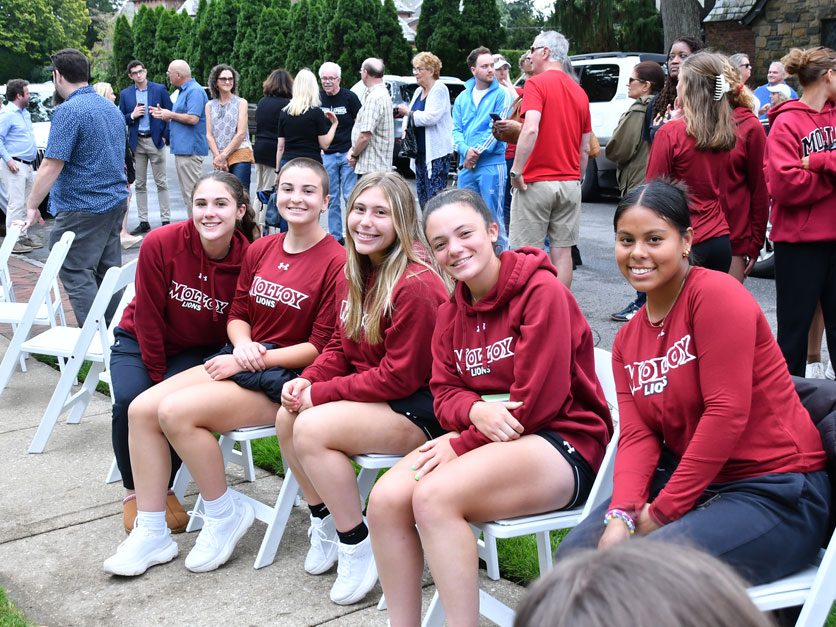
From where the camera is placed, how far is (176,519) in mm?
3916

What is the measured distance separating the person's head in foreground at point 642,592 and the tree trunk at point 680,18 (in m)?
20.6

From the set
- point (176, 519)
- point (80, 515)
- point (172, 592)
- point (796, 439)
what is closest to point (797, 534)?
point (796, 439)

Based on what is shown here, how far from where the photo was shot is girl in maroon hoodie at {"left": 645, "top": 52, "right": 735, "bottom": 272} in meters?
4.57

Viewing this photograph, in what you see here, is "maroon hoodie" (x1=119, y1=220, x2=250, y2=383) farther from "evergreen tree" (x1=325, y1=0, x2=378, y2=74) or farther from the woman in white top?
"evergreen tree" (x1=325, y1=0, x2=378, y2=74)

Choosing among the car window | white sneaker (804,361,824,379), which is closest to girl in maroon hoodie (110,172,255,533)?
white sneaker (804,361,824,379)

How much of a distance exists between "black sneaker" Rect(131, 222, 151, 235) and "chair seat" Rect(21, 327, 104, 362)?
6.55 metres

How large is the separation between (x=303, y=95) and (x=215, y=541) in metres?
7.09

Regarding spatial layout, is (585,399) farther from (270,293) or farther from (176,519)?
(176,519)

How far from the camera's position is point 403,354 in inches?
127

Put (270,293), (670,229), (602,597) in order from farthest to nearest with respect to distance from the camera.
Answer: (270,293)
(670,229)
(602,597)

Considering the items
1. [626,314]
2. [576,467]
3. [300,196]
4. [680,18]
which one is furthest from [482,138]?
[680,18]

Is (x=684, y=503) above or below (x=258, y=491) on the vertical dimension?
above

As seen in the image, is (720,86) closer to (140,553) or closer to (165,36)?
(140,553)

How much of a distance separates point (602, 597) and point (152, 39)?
34.9 m
